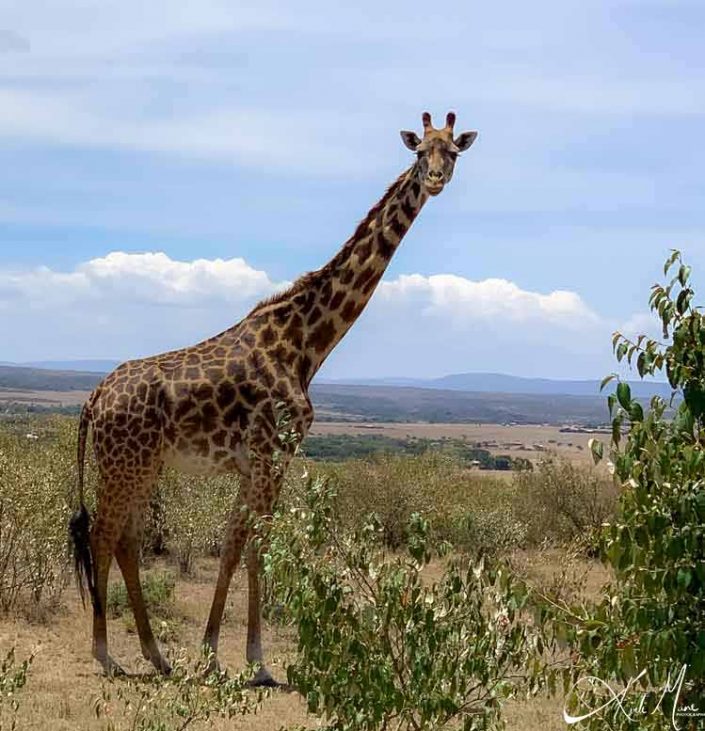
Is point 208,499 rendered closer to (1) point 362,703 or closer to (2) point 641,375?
(1) point 362,703

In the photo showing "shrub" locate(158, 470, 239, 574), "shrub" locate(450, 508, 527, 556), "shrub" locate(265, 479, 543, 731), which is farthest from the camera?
"shrub" locate(450, 508, 527, 556)

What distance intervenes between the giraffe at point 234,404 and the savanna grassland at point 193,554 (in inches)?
23.4

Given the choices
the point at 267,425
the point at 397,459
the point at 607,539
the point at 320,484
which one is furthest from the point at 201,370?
the point at 397,459

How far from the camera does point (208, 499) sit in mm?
14508

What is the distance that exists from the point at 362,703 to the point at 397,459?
14.5 metres

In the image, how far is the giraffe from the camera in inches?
335

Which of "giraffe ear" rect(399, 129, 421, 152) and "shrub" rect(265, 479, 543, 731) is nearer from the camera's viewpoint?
"shrub" rect(265, 479, 543, 731)

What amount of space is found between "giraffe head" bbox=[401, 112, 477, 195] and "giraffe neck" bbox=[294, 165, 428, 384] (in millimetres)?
212

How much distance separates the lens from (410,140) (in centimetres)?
877

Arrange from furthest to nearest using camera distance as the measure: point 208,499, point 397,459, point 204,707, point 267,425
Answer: point 397,459 < point 208,499 < point 267,425 < point 204,707

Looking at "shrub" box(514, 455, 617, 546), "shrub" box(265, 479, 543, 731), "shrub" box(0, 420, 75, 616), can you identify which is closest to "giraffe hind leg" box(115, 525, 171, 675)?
"shrub" box(0, 420, 75, 616)

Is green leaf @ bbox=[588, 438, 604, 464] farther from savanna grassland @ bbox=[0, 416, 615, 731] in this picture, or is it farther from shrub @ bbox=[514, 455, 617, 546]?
shrub @ bbox=[514, 455, 617, 546]

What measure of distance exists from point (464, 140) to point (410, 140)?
0.43 meters
